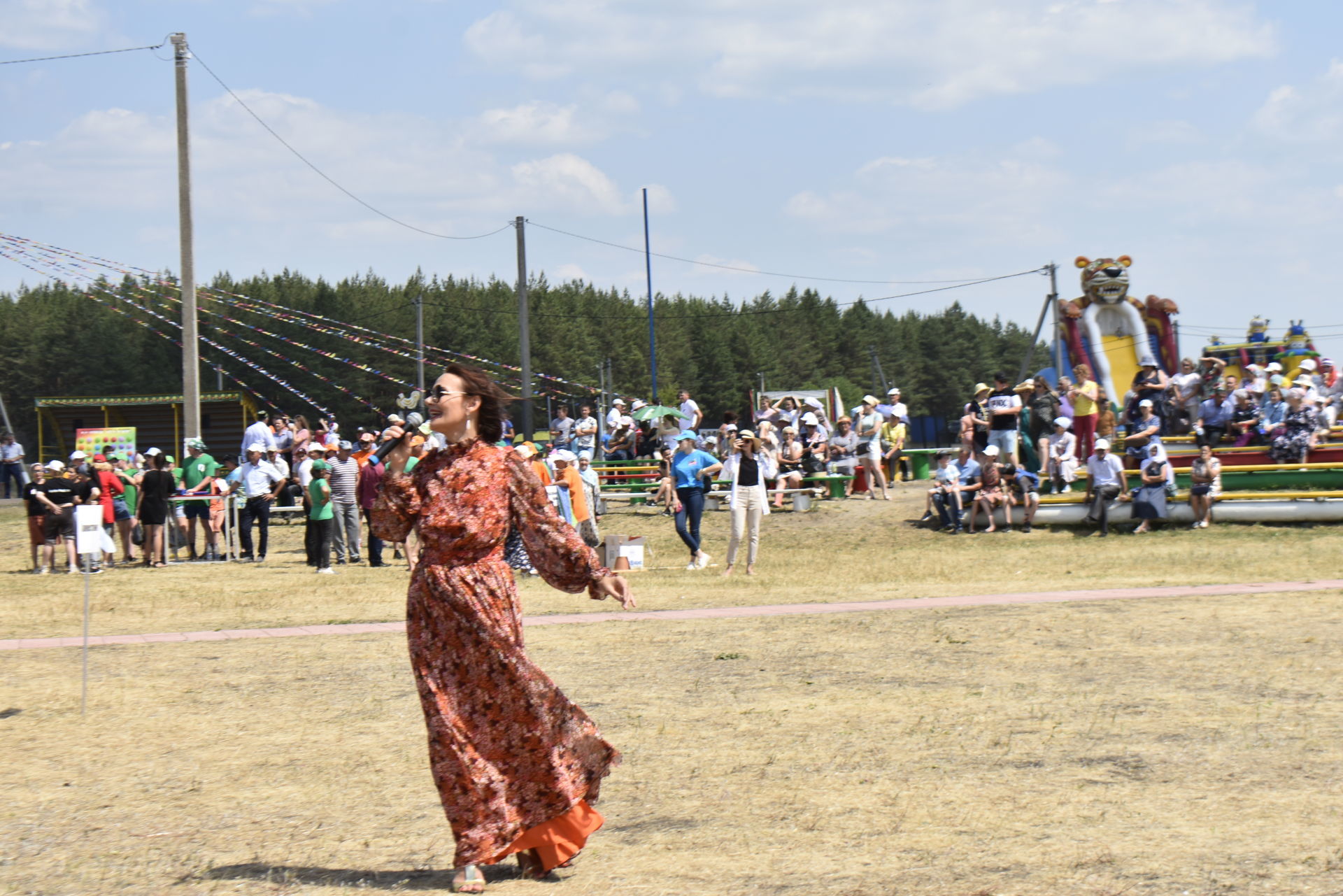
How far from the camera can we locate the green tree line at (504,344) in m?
65.2

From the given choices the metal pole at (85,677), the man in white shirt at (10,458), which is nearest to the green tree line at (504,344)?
the man in white shirt at (10,458)

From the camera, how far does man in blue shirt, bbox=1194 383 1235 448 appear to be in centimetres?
2250

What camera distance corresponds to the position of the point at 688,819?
568 centimetres

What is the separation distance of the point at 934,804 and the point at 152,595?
40.2ft

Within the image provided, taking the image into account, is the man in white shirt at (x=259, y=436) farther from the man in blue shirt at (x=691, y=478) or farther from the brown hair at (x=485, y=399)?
the brown hair at (x=485, y=399)

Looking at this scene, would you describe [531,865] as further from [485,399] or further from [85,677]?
[85,677]

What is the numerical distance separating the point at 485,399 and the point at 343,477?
13.6 meters

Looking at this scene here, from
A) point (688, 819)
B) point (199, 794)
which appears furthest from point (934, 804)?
point (199, 794)

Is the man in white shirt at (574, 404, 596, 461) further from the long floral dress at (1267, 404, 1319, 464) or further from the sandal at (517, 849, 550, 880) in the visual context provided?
the sandal at (517, 849, 550, 880)

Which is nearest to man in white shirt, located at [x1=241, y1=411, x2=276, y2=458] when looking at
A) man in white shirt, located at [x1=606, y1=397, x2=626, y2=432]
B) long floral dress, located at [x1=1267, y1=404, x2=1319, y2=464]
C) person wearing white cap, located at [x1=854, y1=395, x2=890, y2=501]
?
man in white shirt, located at [x1=606, y1=397, x2=626, y2=432]

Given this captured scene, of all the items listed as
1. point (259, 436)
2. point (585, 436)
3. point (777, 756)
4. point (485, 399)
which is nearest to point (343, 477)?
point (259, 436)

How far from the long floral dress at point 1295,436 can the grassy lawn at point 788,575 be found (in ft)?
6.42

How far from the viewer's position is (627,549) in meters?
17.2

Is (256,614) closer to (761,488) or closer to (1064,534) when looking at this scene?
(761,488)
